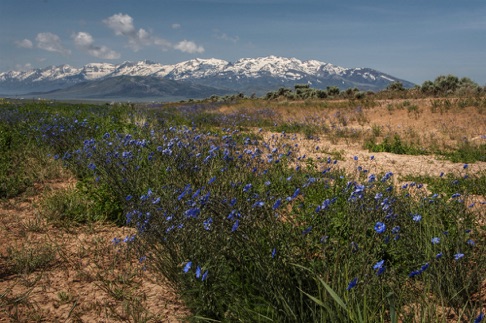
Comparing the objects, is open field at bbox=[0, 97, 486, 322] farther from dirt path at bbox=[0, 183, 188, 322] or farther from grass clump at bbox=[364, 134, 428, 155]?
grass clump at bbox=[364, 134, 428, 155]

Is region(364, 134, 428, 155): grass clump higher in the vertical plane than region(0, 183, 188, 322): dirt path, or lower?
higher

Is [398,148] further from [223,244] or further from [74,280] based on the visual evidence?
[74,280]

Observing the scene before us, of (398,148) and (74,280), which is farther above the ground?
(398,148)

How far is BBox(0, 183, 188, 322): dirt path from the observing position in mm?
2969

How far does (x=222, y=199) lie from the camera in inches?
107

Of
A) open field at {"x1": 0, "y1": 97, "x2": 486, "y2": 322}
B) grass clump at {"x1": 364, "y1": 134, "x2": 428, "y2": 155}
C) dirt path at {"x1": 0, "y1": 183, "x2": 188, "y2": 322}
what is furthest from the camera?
grass clump at {"x1": 364, "y1": 134, "x2": 428, "y2": 155}

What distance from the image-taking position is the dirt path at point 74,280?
2969 mm

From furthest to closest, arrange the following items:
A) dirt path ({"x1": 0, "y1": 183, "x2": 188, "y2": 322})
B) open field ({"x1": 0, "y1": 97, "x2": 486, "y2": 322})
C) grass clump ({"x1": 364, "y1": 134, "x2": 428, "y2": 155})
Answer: grass clump ({"x1": 364, "y1": 134, "x2": 428, "y2": 155}) → dirt path ({"x1": 0, "y1": 183, "x2": 188, "y2": 322}) → open field ({"x1": 0, "y1": 97, "x2": 486, "y2": 322})

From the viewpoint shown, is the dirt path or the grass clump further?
the grass clump

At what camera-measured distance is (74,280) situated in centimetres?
351

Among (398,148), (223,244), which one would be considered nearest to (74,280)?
(223,244)

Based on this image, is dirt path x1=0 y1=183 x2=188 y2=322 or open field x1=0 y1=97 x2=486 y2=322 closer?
open field x1=0 y1=97 x2=486 y2=322

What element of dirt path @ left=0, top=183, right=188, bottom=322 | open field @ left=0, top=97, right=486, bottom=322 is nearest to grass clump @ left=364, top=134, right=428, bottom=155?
open field @ left=0, top=97, right=486, bottom=322

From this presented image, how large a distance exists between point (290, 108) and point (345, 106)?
3.17m
